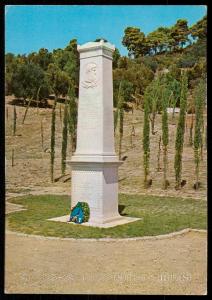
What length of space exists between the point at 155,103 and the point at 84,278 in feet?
47.2

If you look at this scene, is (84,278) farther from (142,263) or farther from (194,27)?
(194,27)

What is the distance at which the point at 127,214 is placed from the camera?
9.21 m

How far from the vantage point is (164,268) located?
5.32 m

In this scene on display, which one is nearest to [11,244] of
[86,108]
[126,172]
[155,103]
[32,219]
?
[32,219]

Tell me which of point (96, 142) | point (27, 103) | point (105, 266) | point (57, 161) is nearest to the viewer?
point (105, 266)

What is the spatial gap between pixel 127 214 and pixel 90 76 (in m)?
3.45

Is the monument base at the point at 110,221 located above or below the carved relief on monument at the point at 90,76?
below

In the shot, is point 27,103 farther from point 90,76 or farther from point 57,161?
point 90,76

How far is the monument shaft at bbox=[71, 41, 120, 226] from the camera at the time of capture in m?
7.89

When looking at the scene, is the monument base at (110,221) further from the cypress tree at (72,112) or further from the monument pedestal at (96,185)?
the cypress tree at (72,112)

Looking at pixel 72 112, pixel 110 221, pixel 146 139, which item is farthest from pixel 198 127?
pixel 110 221

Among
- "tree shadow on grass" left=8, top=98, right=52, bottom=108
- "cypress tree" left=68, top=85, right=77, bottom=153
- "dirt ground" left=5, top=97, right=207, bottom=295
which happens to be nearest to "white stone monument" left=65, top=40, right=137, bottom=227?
"dirt ground" left=5, top=97, right=207, bottom=295

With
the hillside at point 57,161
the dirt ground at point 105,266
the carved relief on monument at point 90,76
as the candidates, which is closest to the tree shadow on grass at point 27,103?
the hillside at point 57,161

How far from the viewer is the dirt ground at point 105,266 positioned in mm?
4680
